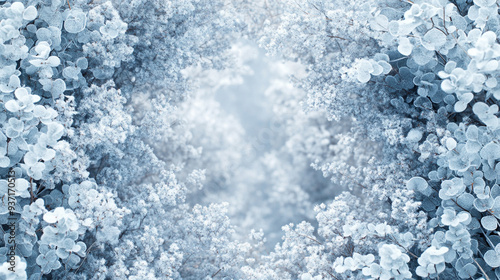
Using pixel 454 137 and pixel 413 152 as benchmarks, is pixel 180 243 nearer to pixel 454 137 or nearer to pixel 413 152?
pixel 413 152

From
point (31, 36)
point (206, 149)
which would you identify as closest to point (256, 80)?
point (206, 149)

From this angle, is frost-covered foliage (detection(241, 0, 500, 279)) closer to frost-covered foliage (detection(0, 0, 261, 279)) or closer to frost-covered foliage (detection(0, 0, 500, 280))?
frost-covered foliage (detection(0, 0, 500, 280))

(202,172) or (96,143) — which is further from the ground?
(96,143)

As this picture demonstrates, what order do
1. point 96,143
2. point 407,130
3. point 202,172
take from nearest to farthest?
point 96,143 → point 407,130 → point 202,172

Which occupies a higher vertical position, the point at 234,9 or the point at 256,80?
the point at 234,9

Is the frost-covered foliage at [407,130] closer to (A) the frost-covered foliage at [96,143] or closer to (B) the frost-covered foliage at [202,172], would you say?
(B) the frost-covered foliage at [202,172]

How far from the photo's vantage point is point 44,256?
1878 mm

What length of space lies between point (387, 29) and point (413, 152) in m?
0.67

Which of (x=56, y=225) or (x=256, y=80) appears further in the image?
(x=256, y=80)

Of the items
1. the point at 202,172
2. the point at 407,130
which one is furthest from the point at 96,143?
the point at 407,130

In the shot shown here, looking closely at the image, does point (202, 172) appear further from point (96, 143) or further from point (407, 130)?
point (407, 130)

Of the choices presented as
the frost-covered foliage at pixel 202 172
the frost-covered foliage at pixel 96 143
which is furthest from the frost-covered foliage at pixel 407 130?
the frost-covered foliage at pixel 96 143

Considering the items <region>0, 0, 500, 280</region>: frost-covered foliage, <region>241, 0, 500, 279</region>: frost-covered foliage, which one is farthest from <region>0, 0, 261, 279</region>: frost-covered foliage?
<region>241, 0, 500, 279</region>: frost-covered foliage

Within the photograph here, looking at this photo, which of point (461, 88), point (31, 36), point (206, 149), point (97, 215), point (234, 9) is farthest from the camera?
point (206, 149)
